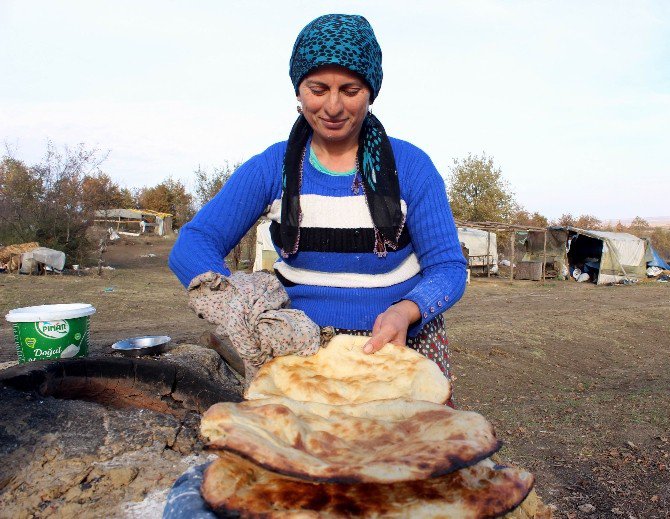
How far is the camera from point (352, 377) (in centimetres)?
167

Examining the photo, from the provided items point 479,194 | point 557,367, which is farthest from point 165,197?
point 557,367

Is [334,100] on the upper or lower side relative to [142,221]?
upper

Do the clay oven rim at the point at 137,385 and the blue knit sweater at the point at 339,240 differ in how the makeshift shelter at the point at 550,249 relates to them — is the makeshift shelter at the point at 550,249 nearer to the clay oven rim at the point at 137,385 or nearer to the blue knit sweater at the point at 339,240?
the clay oven rim at the point at 137,385

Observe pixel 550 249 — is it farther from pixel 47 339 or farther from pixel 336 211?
pixel 336 211

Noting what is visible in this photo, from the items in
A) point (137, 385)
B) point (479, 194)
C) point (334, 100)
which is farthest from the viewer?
point (479, 194)

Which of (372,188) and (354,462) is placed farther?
(372,188)

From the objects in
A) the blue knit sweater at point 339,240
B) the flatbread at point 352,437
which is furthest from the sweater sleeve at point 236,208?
the flatbread at point 352,437

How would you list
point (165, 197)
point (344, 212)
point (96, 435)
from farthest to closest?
point (165, 197)
point (96, 435)
point (344, 212)

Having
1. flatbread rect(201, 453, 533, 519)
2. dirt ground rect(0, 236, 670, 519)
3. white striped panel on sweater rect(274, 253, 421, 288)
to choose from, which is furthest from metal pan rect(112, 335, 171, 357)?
flatbread rect(201, 453, 533, 519)

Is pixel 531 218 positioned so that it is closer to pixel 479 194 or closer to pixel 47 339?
pixel 479 194

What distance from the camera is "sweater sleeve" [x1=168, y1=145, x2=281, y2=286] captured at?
75.4 inches

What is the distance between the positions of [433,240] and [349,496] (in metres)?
0.95

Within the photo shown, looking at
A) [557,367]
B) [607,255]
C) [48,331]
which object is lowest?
[557,367]

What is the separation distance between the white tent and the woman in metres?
25.2
